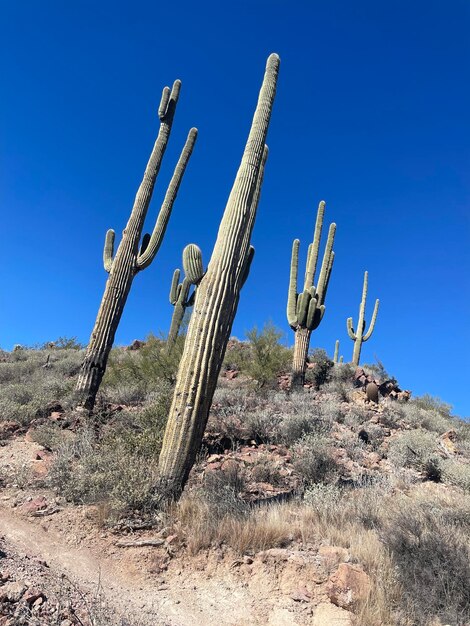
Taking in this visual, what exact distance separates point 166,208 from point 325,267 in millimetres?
7446

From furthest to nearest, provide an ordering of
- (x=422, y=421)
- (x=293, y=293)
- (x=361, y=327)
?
(x=361, y=327)
(x=293, y=293)
(x=422, y=421)

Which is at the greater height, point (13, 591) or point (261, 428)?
point (261, 428)

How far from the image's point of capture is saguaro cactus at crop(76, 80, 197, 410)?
31.6ft

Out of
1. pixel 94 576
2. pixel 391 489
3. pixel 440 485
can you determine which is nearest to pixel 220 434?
pixel 391 489

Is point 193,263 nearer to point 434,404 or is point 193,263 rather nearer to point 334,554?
point 334,554

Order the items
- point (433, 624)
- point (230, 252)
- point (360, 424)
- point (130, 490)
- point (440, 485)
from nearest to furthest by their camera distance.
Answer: point (433, 624) → point (130, 490) → point (230, 252) → point (440, 485) → point (360, 424)

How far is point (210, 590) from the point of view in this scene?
378cm

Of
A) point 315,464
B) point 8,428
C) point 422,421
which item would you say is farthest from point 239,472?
point 422,421

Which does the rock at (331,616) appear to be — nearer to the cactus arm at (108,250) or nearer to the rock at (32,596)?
the rock at (32,596)

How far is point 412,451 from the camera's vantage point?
8648mm

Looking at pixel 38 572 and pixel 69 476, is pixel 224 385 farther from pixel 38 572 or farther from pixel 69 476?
pixel 38 572

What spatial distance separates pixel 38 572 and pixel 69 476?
7.05ft

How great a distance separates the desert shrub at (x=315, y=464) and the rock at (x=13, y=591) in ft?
14.1

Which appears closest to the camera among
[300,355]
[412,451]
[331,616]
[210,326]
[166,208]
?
[331,616]
